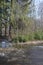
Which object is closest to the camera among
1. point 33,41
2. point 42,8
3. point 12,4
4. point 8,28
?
point 12,4

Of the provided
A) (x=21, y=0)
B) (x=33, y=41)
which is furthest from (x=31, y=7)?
(x=33, y=41)

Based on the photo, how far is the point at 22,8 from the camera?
94.8 feet

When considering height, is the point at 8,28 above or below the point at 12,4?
below

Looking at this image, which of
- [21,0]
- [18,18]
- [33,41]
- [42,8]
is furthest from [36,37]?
[42,8]

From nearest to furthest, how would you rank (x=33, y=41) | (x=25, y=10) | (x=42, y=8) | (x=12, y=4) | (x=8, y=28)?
(x=12, y=4) → (x=33, y=41) → (x=25, y=10) → (x=8, y=28) → (x=42, y=8)

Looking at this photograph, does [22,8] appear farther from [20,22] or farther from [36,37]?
[36,37]

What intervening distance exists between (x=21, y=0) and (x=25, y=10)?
6.04ft

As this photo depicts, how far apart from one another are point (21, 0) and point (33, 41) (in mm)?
6441

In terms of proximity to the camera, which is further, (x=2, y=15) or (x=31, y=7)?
(x=31, y=7)

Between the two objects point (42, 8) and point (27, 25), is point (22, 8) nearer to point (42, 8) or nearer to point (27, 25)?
point (27, 25)

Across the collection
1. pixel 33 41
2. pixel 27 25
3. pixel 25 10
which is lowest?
pixel 33 41

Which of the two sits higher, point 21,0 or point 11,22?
point 21,0

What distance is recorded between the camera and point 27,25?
29609mm

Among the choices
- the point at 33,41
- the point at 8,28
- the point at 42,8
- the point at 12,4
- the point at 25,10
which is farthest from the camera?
the point at 42,8
